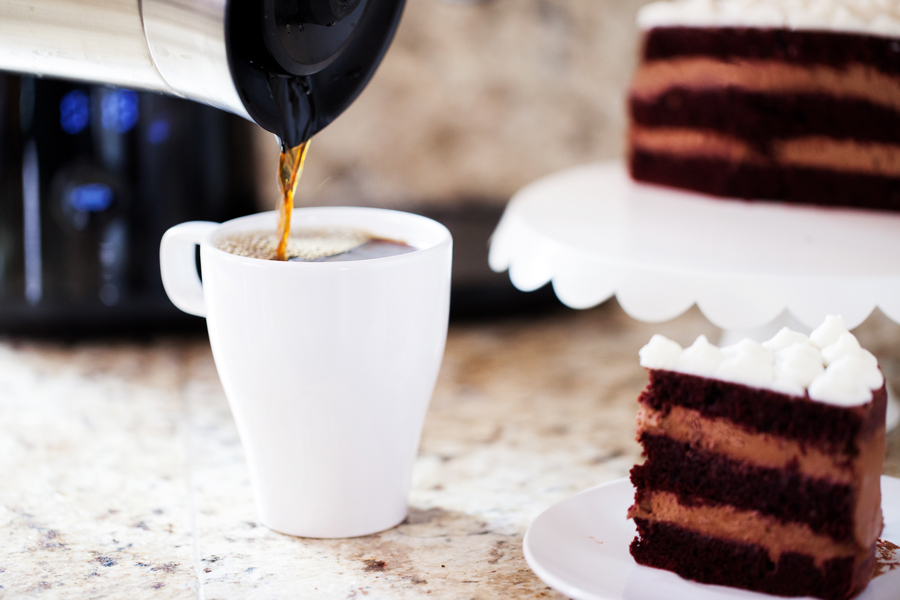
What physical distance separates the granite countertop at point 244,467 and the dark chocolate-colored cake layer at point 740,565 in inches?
3.6

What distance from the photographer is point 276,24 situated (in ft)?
2.06

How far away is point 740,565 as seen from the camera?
62 cm

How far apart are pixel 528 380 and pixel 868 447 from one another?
55cm

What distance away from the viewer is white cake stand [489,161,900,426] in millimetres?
696

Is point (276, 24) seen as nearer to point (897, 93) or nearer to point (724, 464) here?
point (724, 464)

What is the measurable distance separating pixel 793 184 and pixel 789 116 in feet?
0.24

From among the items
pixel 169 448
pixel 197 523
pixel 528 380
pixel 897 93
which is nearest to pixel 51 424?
pixel 169 448

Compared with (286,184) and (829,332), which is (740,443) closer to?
(829,332)

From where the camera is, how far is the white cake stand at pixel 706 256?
0.70 meters

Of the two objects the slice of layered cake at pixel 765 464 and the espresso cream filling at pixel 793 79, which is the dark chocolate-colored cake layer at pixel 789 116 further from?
the slice of layered cake at pixel 765 464

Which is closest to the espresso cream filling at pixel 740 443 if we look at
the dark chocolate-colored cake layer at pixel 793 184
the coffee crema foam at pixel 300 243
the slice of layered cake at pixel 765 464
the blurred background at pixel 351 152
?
the slice of layered cake at pixel 765 464

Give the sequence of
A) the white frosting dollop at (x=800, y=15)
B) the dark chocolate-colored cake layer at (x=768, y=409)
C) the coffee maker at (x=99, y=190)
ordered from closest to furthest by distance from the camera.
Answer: the dark chocolate-colored cake layer at (x=768, y=409), the white frosting dollop at (x=800, y=15), the coffee maker at (x=99, y=190)

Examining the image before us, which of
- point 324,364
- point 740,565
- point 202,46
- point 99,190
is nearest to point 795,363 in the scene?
point 740,565

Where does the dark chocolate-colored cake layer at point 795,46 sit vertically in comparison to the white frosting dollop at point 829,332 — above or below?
above
